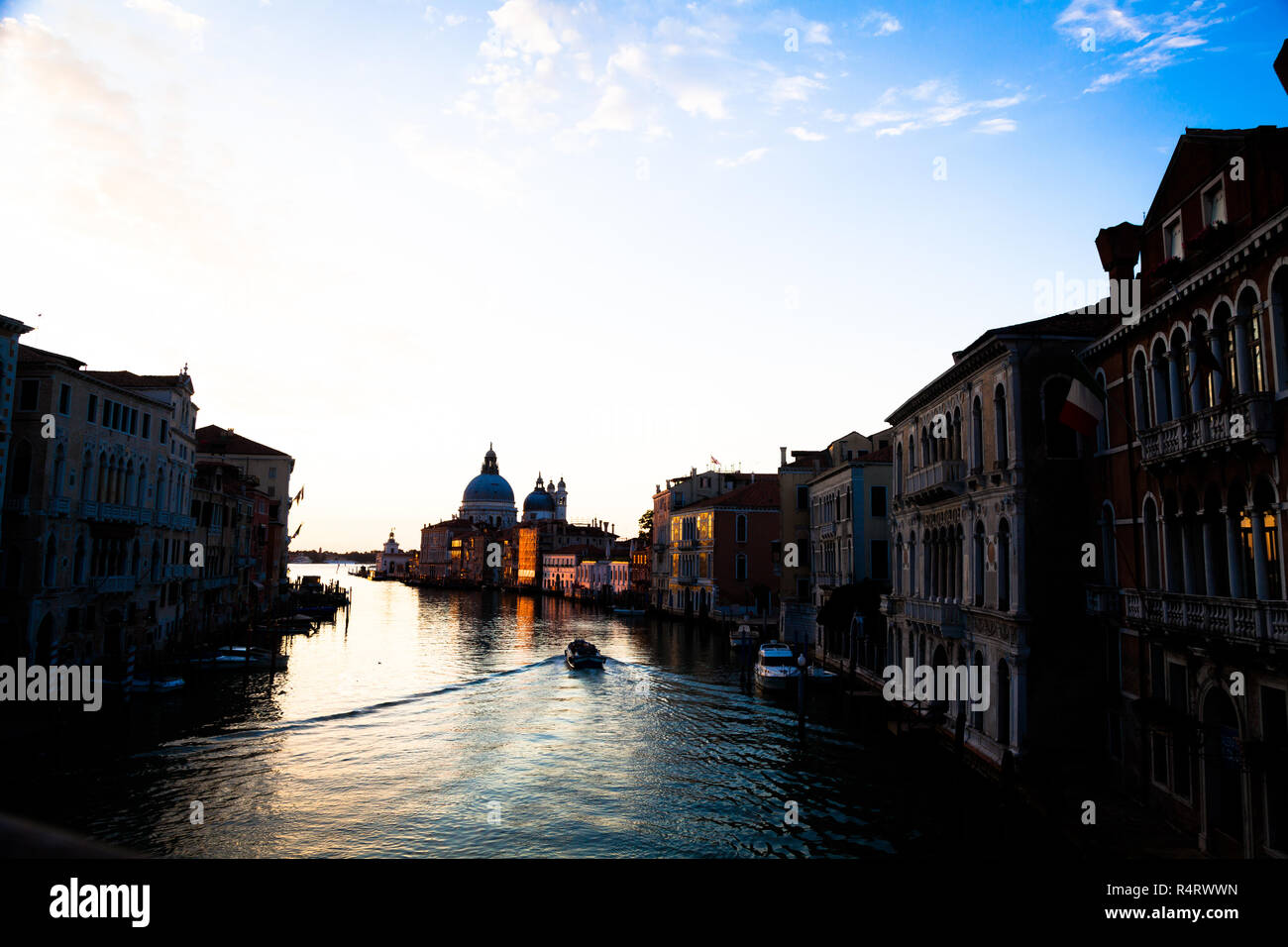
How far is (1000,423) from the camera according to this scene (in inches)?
824

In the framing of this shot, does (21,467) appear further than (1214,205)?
Yes

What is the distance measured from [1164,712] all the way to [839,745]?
12360 millimetres

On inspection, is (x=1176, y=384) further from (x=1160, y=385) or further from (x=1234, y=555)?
(x=1234, y=555)

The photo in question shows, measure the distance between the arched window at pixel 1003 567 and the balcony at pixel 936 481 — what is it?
296cm

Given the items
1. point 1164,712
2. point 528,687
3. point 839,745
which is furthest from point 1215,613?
point 528,687

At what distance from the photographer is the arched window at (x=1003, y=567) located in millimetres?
20250

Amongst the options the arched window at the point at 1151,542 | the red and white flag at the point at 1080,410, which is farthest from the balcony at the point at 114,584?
the arched window at the point at 1151,542

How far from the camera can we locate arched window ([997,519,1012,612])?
20.2 metres

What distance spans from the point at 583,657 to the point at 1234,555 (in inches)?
1337

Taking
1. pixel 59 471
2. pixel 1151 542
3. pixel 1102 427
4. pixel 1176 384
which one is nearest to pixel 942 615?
pixel 1102 427

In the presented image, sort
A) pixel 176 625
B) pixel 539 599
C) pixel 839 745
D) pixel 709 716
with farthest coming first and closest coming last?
pixel 539 599 < pixel 176 625 < pixel 709 716 < pixel 839 745

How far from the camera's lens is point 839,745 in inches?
1027

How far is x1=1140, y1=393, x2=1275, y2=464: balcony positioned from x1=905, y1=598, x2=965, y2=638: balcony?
870 centimetres

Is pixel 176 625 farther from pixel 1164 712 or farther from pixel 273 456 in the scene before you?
pixel 1164 712
